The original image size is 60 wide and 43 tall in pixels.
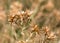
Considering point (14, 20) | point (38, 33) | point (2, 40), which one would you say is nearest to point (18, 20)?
point (14, 20)

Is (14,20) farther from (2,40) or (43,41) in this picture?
(2,40)

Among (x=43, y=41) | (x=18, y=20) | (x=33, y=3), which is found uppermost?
(x=33, y=3)

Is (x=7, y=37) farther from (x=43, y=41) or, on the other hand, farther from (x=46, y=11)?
(x=46, y=11)

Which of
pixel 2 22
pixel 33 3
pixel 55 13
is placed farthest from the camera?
pixel 33 3

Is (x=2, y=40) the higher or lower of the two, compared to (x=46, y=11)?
lower

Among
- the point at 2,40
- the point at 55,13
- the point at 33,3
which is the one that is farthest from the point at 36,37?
the point at 33,3

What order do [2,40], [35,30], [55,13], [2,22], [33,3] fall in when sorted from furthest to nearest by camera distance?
[33,3], [55,13], [2,22], [2,40], [35,30]

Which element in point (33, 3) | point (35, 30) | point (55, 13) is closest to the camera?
point (35, 30)

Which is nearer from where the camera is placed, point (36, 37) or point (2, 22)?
point (36, 37)

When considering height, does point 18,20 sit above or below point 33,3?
below
